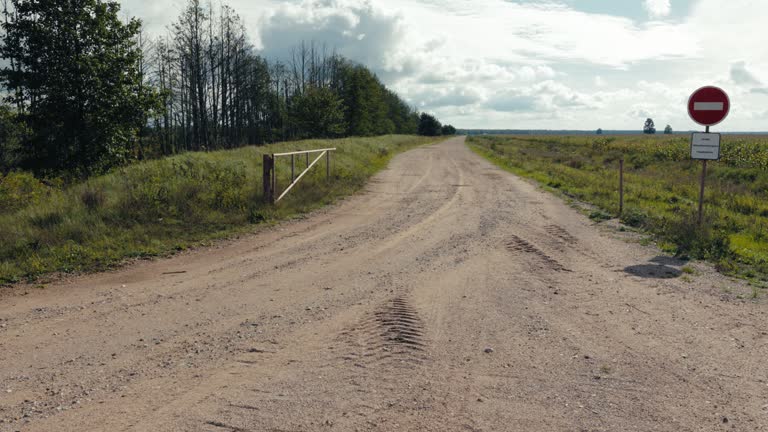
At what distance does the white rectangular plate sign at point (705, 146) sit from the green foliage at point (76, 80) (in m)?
19.9

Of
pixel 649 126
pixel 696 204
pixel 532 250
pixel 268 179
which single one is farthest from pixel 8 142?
pixel 649 126

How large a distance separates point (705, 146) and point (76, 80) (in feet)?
69.8

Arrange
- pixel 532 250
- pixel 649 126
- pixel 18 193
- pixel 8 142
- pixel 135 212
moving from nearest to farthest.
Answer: pixel 532 250, pixel 135 212, pixel 18 193, pixel 8 142, pixel 649 126

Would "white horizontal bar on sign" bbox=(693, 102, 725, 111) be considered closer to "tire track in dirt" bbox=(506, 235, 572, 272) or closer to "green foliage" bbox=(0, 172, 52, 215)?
"tire track in dirt" bbox=(506, 235, 572, 272)

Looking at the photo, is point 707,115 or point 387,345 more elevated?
point 707,115

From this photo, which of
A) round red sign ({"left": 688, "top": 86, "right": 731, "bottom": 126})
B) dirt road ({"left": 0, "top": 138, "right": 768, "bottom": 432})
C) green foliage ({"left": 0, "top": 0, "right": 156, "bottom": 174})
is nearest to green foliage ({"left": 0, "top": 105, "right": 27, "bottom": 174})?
green foliage ({"left": 0, "top": 0, "right": 156, "bottom": 174})

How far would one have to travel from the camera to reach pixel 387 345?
4996 millimetres

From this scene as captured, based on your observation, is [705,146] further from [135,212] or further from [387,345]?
[135,212]

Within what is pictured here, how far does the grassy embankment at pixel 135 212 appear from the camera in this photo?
8328mm

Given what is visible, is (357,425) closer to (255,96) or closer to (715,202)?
(715,202)

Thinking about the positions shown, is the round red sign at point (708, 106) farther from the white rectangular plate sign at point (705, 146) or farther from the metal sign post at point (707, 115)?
the white rectangular plate sign at point (705, 146)

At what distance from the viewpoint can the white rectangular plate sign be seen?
9992mm

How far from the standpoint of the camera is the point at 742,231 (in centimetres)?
1211

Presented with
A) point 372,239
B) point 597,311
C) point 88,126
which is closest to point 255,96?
point 88,126
